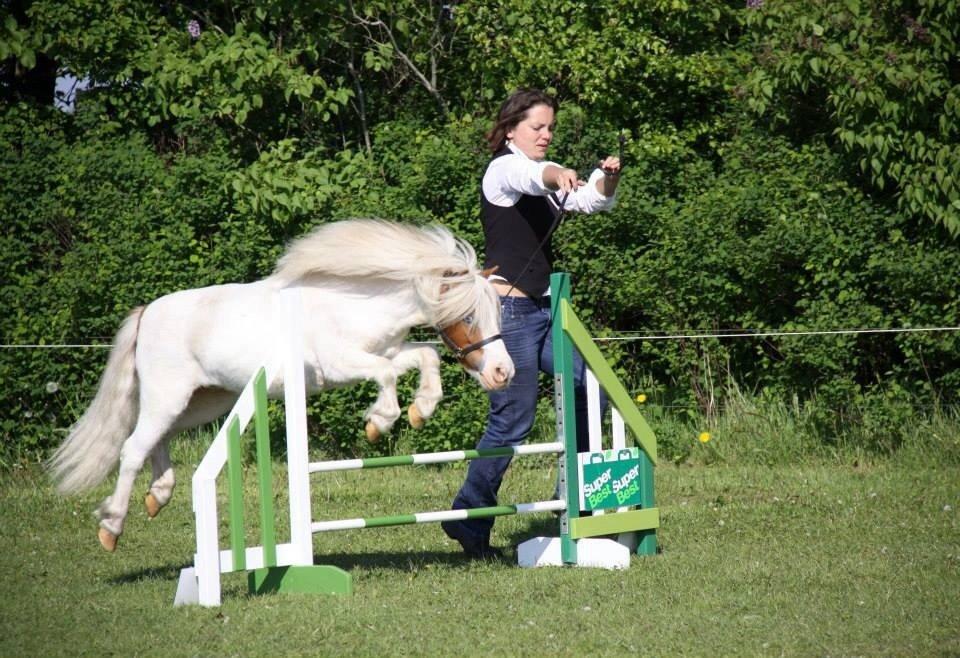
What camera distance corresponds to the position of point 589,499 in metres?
5.56

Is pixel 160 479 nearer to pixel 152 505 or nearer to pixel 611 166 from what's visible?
pixel 152 505

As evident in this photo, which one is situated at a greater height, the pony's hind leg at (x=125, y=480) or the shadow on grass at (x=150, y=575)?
the pony's hind leg at (x=125, y=480)

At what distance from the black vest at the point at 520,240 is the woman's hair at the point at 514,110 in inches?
3.0

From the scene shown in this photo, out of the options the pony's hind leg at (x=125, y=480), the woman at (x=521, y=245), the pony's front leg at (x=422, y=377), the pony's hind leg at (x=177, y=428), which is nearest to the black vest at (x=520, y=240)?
the woman at (x=521, y=245)

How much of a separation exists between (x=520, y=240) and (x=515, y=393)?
0.70 m

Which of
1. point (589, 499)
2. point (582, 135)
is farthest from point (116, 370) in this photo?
point (582, 135)

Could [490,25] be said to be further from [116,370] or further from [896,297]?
[116,370]

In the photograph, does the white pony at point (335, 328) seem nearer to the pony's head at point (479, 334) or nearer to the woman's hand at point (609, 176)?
the pony's head at point (479, 334)

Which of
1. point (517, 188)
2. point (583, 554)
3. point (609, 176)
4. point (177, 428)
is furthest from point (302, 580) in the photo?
point (609, 176)

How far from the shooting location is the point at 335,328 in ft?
17.0

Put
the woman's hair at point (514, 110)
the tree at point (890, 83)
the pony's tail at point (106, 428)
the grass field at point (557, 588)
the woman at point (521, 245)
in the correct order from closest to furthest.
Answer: the grass field at point (557, 588) < the woman at point (521, 245) < the woman's hair at point (514, 110) < the pony's tail at point (106, 428) < the tree at point (890, 83)

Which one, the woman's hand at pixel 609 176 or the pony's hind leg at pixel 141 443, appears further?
the pony's hind leg at pixel 141 443

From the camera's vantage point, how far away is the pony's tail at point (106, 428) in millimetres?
5785

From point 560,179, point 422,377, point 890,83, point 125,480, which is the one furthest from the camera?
point 890,83
